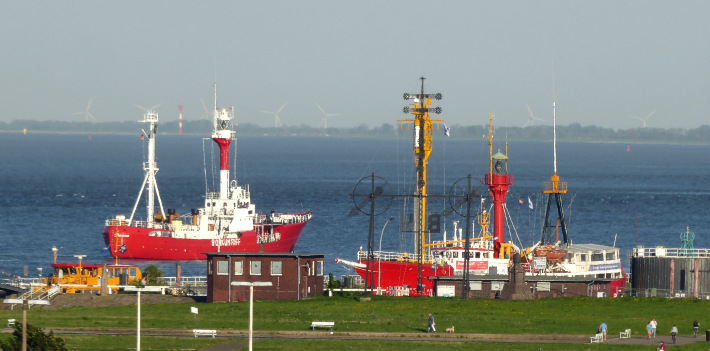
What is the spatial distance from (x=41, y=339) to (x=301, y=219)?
258 ft

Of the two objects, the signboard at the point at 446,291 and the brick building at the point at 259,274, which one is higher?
the brick building at the point at 259,274

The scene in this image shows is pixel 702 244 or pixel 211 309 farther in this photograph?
pixel 702 244

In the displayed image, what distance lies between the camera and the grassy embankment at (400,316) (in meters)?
56.0

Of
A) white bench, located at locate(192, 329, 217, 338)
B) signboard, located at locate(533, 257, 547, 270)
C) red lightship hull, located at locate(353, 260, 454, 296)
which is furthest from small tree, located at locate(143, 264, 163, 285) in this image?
signboard, located at locate(533, 257, 547, 270)

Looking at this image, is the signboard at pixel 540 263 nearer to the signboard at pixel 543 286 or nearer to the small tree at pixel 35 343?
the signboard at pixel 543 286

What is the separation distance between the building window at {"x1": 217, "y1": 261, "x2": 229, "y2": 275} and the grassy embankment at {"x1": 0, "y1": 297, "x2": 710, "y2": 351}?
275 centimetres

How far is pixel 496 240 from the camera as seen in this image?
265ft

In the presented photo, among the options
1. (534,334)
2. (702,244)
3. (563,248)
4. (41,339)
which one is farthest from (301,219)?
(41,339)

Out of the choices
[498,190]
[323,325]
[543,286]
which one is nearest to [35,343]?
[323,325]

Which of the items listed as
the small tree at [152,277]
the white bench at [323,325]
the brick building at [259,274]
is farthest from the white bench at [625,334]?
the small tree at [152,277]

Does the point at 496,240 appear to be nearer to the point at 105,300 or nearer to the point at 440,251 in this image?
the point at 440,251

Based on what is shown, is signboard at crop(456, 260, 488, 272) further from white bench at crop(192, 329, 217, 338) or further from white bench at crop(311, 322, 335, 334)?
white bench at crop(192, 329, 217, 338)

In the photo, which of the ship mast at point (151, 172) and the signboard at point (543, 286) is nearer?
the signboard at point (543, 286)

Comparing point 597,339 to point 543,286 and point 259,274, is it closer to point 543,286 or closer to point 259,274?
point 543,286
